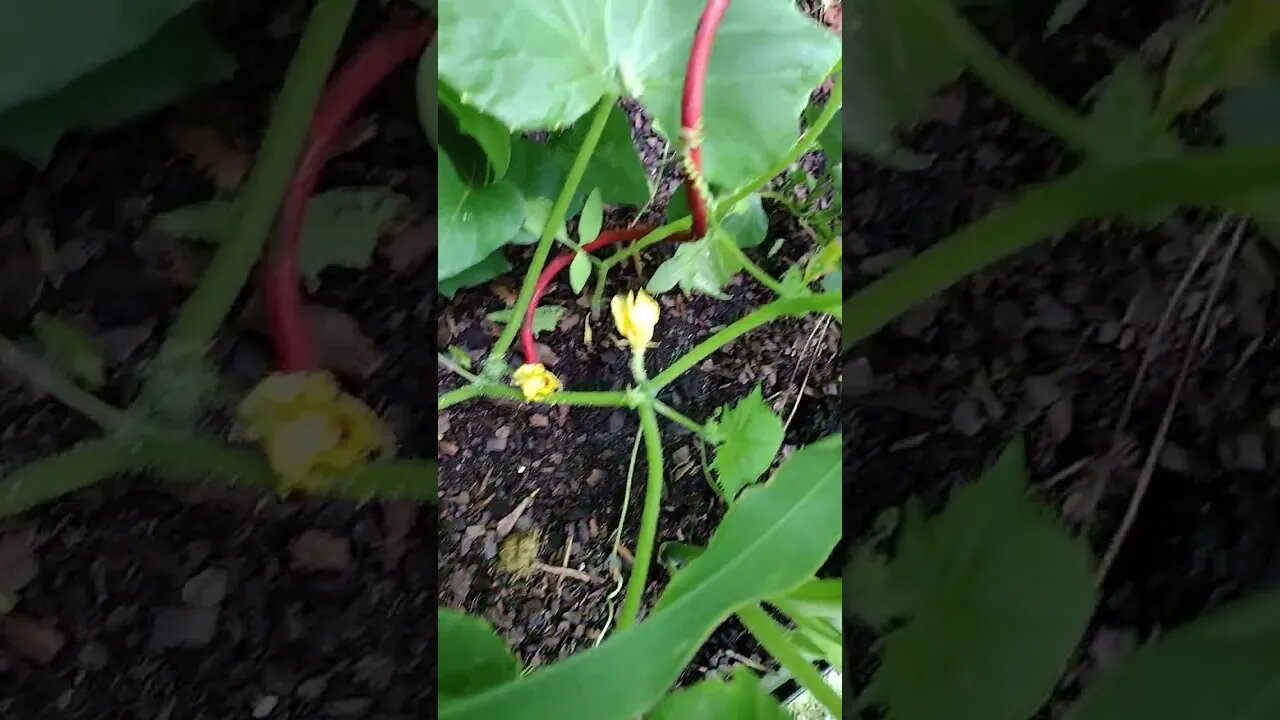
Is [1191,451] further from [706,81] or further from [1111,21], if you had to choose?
[706,81]

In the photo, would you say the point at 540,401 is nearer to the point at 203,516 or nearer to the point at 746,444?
the point at 746,444

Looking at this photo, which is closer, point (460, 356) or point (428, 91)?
point (428, 91)

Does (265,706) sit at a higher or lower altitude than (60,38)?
lower

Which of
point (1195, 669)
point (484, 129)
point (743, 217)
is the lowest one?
point (1195, 669)

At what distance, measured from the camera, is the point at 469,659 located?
1.18 ft

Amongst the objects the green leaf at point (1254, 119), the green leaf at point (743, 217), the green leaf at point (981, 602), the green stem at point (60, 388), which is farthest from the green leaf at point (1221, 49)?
the green stem at point (60, 388)

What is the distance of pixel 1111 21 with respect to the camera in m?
0.29

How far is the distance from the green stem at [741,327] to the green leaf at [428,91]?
0.79ft

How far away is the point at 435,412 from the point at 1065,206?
0.21m

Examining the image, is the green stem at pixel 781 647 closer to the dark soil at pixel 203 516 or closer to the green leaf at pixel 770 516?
the green leaf at pixel 770 516

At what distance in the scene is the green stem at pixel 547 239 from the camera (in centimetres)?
45

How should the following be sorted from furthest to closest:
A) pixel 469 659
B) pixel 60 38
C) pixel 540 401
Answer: pixel 540 401 → pixel 469 659 → pixel 60 38

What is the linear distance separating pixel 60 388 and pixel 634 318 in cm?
28

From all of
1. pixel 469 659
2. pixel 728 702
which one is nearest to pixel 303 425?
pixel 469 659
